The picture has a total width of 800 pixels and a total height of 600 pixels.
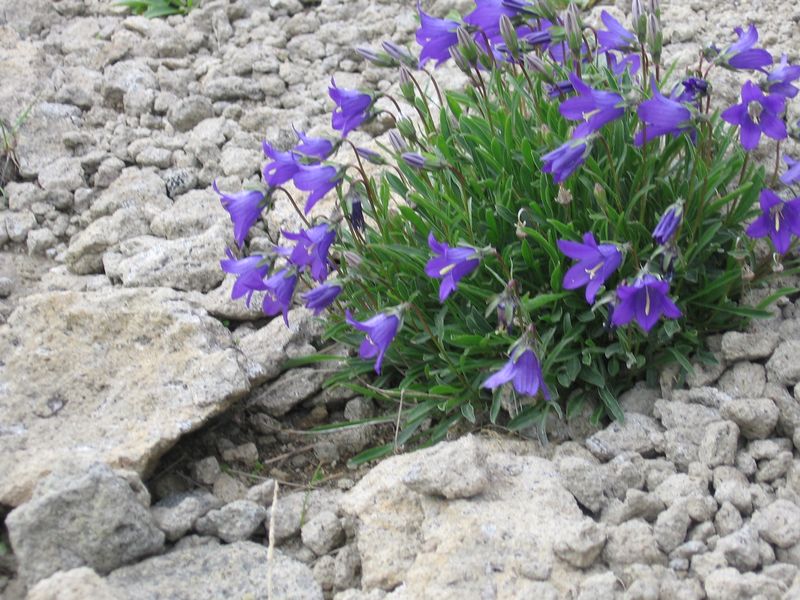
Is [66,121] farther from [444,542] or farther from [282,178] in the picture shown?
[444,542]

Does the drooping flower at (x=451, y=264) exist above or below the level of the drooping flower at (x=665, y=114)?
below

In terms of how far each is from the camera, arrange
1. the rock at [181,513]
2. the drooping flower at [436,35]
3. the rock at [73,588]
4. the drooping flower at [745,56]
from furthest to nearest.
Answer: the drooping flower at [436,35] → the drooping flower at [745,56] → the rock at [181,513] → the rock at [73,588]

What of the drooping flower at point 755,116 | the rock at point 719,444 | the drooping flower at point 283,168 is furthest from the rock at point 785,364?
the drooping flower at point 283,168

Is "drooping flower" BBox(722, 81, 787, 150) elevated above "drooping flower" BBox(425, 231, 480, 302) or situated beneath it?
elevated above

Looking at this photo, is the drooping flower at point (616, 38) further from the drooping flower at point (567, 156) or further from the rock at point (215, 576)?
the rock at point (215, 576)

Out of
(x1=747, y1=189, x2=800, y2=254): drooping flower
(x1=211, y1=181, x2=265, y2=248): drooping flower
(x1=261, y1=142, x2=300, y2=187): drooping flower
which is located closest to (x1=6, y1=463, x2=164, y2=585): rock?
(x1=211, y1=181, x2=265, y2=248): drooping flower

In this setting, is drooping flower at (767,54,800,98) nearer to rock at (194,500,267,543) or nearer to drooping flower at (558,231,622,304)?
drooping flower at (558,231,622,304)
